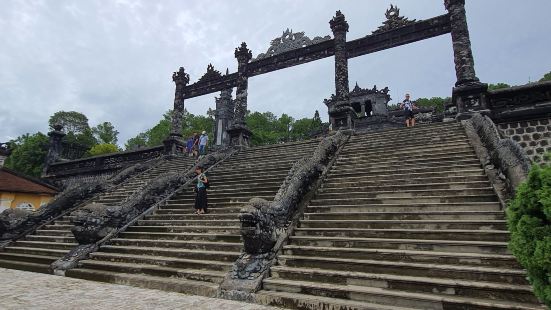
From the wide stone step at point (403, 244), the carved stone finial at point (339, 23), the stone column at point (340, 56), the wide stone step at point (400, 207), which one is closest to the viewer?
the wide stone step at point (403, 244)

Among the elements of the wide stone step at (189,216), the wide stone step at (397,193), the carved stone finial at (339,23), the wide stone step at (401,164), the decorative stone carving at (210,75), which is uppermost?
the carved stone finial at (339,23)

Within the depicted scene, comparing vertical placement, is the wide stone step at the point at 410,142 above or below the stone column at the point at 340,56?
below

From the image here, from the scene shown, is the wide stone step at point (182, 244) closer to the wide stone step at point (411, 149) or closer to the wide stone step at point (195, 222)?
the wide stone step at point (195, 222)

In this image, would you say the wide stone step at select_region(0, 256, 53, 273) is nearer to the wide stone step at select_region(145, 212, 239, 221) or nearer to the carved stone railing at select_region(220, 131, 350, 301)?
the wide stone step at select_region(145, 212, 239, 221)

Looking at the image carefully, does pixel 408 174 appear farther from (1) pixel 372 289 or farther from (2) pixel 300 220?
(1) pixel 372 289

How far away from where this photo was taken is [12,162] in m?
30.8

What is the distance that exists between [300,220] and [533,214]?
4.45 meters

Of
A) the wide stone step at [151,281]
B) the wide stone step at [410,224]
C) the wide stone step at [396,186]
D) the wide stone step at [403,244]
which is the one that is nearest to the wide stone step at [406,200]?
the wide stone step at [396,186]

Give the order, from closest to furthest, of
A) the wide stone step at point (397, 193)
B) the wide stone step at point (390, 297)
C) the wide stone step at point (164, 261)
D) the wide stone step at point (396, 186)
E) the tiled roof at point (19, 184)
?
the wide stone step at point (390, 297)
the wide stone step at point (164, 261)
the wide stone step at point (397, 193)
the wide stone step at point (396, 186)
the tiled roof at point (19, 184)

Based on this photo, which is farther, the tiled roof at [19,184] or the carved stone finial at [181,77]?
the carved stone finial at [181,77]

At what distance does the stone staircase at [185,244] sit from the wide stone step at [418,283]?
4.61 ft

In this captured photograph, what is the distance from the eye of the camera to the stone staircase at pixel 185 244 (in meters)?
5.84

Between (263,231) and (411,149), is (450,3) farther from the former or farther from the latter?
(263,231)

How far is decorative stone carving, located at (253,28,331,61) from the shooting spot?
18109 millimetres
